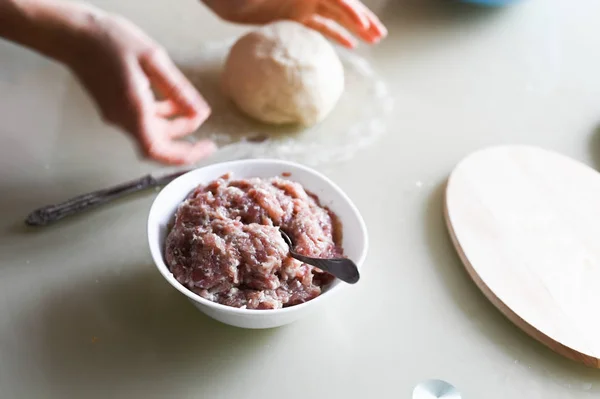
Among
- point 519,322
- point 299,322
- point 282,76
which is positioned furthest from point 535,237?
point 282,76

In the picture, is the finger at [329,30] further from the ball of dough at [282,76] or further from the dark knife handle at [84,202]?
the dark knife handle at [84,202]

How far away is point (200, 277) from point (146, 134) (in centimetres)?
33

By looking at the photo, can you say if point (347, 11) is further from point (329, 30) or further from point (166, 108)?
point (166, 108)

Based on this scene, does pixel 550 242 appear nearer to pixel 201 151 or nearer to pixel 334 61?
pixel 334 61

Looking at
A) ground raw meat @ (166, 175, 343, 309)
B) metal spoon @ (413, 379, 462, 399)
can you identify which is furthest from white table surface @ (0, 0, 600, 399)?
ground raw meat @ (166, 175, 343, 309)

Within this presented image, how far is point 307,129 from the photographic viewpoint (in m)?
1.40

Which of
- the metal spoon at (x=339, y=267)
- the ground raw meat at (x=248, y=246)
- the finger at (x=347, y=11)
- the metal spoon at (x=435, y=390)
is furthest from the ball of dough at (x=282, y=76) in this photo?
the metal spoon at (x=435, y=390)

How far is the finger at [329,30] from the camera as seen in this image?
1.54m

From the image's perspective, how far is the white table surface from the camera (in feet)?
3.14

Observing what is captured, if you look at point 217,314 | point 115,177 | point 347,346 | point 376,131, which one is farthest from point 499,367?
point 115,177

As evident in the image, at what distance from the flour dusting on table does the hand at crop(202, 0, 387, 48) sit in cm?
9

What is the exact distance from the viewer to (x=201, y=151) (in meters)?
1.23

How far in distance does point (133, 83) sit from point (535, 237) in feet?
2.89

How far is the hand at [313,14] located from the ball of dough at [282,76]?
13 cm
